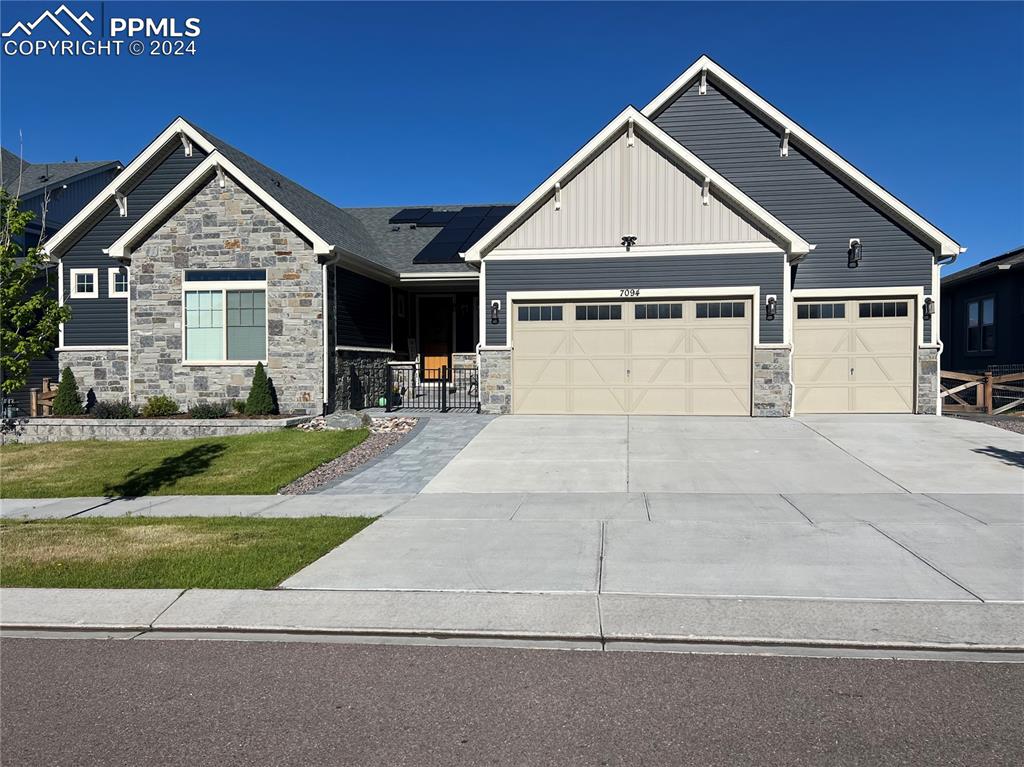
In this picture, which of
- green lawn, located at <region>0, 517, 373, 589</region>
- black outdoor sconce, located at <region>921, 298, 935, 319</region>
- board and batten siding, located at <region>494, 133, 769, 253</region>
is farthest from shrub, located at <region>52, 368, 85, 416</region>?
black outdoor sconce, located at <region>921, 298, 935, 319</region>

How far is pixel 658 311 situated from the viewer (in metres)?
17.2

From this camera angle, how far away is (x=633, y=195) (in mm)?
17234

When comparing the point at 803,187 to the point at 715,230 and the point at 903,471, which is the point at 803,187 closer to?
the point at 715,230

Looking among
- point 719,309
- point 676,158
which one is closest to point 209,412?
point 719,309

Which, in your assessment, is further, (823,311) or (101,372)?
(101,372)

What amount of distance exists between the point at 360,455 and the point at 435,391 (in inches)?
272

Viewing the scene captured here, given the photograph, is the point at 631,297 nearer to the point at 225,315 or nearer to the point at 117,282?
the point at 225,315

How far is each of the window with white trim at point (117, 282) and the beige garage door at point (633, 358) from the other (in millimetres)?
11805

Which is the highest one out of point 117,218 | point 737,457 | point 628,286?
point 117,218

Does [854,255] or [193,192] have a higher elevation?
[193,192]

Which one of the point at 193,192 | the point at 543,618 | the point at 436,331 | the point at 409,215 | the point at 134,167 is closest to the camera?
the point at 543,618

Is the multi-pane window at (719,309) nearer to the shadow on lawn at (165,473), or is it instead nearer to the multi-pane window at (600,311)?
the multi-pane window at (600,311)

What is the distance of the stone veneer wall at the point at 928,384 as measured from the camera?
17.3m

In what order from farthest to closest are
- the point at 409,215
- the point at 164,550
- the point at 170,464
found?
the point at 409,215 < the point at 170,464 < the point at 164,550
